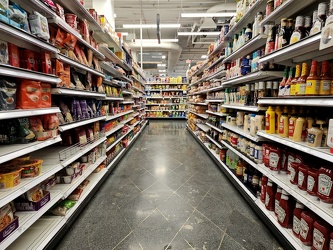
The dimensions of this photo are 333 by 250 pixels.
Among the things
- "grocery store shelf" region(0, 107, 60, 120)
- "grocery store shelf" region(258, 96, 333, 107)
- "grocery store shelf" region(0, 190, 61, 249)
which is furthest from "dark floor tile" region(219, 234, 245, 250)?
"grocery store shelf" region(0, 107, 60, 120)

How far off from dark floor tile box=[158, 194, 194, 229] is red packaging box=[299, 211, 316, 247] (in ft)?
3.49

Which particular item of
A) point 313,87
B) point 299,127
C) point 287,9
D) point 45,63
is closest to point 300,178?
point 299,127

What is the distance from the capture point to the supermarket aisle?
1663 mm

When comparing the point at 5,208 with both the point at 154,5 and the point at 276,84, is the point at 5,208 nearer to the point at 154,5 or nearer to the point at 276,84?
the point at 276,84

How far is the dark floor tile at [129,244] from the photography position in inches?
62.9

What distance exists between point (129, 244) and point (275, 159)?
5.36 feet

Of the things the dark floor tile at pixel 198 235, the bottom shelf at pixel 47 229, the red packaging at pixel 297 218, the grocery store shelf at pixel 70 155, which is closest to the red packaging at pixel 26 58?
the grocery store shelf at pixel 70 155

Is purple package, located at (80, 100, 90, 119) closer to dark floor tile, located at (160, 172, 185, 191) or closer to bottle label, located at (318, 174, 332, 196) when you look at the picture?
dark floor tile, located at (160, 172, 185, 191)

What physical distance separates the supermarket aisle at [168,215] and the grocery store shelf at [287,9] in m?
2.13

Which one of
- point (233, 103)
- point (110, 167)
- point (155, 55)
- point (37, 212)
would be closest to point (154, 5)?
point (155, 55)

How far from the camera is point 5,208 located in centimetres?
120

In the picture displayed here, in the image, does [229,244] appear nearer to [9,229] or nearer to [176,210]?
[176,210]

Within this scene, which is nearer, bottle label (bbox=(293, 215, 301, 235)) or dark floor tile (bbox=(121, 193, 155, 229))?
bottle label (bbox=(293, 215, 301, 235))

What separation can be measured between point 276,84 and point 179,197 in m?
1.84
